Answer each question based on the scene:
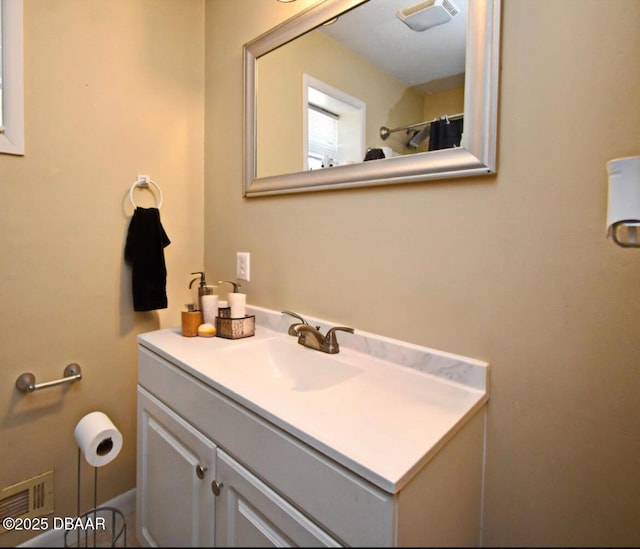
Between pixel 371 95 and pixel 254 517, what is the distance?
111 centimetres

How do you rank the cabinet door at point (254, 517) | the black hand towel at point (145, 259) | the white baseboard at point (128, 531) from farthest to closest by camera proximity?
1. the black hand towel at point (145, 259)
2. the white baseboard at point (128, 531)
3. the cabinet door at point (254, 517)

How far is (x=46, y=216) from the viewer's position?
4.02 ft

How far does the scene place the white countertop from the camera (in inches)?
23.8

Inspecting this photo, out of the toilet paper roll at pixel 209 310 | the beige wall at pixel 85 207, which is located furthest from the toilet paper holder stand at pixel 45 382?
the toilet paper roll at pixel 209 310

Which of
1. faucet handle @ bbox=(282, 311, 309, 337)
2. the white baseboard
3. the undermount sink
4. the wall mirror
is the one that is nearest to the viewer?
the wall mirror

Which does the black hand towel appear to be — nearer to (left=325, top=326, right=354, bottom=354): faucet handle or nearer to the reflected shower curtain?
(left=325, top=326, right=354, bottom=354): faucet handle

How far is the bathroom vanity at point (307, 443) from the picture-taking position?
60 centimetres

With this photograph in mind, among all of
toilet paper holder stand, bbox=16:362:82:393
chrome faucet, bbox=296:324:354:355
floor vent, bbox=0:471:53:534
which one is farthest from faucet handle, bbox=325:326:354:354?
floor vent, bbox=0:471:53:534

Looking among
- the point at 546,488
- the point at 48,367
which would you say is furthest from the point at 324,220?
the point at 48,367

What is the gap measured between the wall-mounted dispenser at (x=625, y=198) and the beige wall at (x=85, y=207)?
4.79 ft

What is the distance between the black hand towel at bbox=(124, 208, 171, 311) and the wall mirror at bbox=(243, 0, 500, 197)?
40 centimetres

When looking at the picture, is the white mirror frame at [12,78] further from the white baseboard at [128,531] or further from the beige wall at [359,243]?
the white baseboard at [128,531]

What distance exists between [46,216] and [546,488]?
1607 mm

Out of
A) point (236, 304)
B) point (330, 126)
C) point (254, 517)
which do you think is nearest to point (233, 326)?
point (236, 304)
